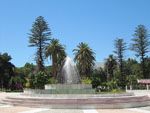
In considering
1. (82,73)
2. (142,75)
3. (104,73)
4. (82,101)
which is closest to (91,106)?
(82,101)

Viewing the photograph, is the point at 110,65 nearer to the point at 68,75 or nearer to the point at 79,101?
the point at 68,75

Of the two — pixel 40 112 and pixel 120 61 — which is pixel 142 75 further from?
pixel 40 112

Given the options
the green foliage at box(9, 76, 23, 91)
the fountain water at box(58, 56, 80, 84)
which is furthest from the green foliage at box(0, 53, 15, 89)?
the fountain water at box(58, 56, 80, 84)

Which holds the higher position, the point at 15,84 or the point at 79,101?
the point at 15,84

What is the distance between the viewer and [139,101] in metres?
22.3

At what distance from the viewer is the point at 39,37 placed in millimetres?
55656

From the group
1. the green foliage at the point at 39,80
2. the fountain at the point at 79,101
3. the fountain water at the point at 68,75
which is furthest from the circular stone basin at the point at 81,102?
the green foliage at the point at 39,80

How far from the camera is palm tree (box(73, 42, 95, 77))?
55.9 m

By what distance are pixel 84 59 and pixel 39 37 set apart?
764cm

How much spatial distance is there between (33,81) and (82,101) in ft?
→ 91.9

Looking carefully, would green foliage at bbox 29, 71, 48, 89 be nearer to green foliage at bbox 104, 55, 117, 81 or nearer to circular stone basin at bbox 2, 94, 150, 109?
green foliage at bbox 104, 55, 117, 81

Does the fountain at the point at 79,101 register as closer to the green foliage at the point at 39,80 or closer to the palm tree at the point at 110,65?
the green foliage at the point at 39,80

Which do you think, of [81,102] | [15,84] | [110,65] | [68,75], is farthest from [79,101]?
[110,65]

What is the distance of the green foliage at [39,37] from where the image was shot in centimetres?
5453
